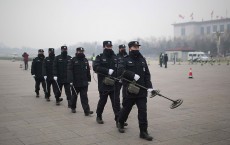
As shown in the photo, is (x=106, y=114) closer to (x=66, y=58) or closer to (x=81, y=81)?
(x=81, y=81)

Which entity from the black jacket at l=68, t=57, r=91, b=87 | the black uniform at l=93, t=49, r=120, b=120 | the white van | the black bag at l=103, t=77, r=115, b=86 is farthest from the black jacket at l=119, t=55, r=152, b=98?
the white van

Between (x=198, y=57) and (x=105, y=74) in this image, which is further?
(x=198, y=57)

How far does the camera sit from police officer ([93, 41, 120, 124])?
701cm

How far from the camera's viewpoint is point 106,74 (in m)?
7.05

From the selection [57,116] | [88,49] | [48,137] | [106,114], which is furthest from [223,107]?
[88,49]

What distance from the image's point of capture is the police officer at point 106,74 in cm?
701

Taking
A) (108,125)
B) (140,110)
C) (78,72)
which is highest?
(78,72)

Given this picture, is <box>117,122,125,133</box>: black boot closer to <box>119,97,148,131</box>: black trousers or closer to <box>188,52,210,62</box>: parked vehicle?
<box>119,97,148,131</box>: black trousers

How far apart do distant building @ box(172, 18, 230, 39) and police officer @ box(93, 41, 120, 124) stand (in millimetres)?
118706

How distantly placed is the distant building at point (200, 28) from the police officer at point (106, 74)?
118706 millimetres

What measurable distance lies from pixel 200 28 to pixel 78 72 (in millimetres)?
137834

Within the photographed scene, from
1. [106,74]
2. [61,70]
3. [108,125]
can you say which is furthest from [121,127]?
[61,70]

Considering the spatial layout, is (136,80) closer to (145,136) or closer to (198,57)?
(145,136)

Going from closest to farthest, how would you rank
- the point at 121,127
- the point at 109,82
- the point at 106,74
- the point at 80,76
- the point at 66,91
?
the point at 121,127, the point at 109,82, the point at 106,74, the point at 80,76, the point at 66,91
